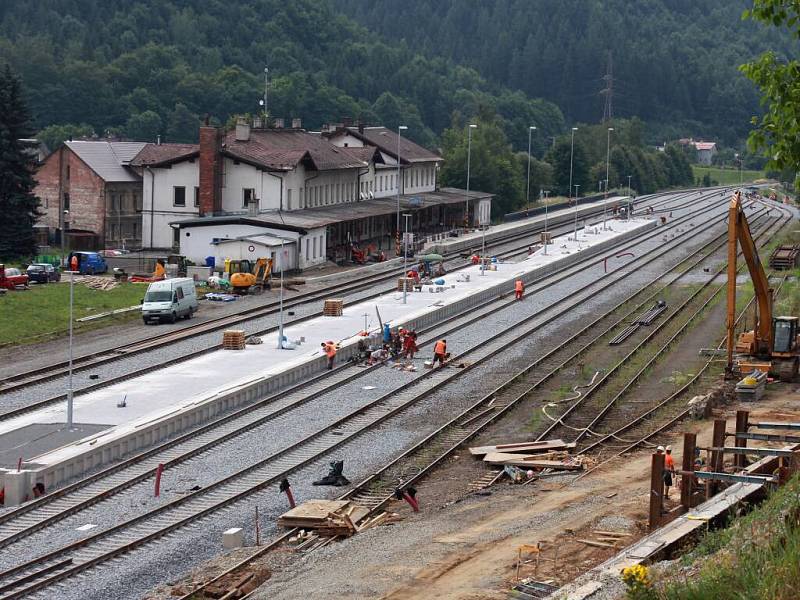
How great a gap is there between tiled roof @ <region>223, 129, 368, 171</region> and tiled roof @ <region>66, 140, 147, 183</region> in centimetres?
627

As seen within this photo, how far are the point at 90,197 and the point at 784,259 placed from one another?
38386 mm

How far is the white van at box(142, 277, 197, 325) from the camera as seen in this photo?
5222 cm

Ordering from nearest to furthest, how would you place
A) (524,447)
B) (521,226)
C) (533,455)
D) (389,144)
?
(533,455), (524,447), (389,144), (521,226)

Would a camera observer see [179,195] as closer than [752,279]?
No

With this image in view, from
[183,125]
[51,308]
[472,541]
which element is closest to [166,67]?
[183,125]

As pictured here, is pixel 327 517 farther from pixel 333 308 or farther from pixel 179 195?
pixel 179 195

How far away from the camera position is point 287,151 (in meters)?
78.8

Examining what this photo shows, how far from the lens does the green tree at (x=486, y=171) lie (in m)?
116

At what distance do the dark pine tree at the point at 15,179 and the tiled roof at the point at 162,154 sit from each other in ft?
23.7

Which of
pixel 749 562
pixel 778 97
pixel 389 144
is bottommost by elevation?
pixel 749 562

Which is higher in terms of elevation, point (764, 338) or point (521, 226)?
point (521, 226)

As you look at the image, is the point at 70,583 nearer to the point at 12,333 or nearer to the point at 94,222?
the point at 12,333

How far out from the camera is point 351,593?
20.9m

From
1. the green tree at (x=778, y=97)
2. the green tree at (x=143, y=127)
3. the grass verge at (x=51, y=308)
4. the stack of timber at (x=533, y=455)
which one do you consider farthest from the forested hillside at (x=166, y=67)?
the green tree at (x=778, y=97)
